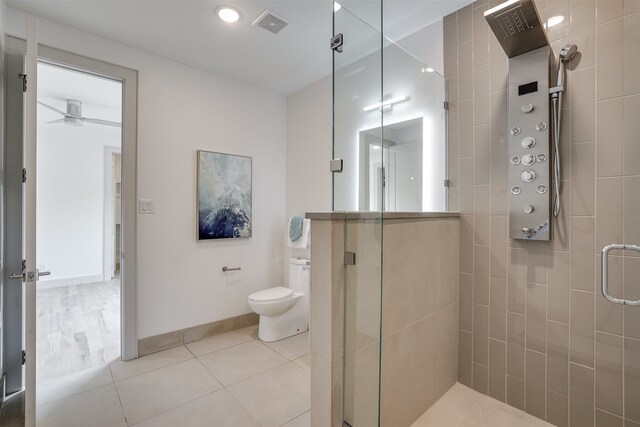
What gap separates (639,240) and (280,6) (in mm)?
2359

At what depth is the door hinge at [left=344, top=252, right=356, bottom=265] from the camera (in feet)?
4.11

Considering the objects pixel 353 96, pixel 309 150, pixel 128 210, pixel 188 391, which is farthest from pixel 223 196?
pixel 353 96

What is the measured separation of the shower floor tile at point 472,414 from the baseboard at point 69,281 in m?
5.31

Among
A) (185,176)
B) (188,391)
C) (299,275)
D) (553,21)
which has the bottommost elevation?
(188,391)

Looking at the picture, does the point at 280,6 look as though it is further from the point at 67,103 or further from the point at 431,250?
the point at 67,103

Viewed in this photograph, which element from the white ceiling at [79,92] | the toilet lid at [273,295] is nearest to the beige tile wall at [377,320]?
the toilet lid at [273,295]

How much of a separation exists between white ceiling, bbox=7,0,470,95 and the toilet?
190cm

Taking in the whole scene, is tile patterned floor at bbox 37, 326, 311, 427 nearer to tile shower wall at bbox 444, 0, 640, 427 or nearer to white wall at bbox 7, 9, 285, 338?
white wall at bbox 7, 9, 285, 338

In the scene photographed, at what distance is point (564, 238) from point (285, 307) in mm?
2106

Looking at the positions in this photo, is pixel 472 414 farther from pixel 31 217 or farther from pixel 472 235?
pixel 31 217

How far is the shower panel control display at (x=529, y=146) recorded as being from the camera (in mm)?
1515

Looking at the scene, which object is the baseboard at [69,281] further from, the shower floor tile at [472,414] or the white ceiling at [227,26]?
the shower floor tile at [472,414]

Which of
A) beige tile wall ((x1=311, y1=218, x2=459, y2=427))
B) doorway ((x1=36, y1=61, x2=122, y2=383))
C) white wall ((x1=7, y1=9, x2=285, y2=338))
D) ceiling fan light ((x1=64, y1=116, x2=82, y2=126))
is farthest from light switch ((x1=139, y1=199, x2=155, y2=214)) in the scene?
ceiling fan light ((x1=64, y1=116, x2=82, y2=126))

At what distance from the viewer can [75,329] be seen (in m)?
2.96
